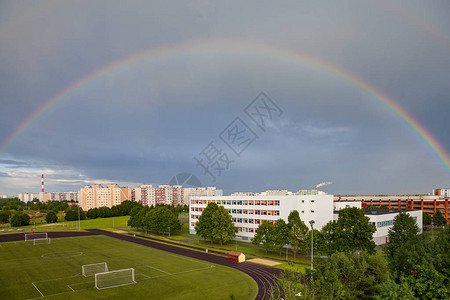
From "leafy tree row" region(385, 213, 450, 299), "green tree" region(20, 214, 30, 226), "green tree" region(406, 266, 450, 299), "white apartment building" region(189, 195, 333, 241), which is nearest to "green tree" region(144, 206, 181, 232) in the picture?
"white apartment building" region(189, 195, 333, 241)

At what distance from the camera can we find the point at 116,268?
51.6 meters

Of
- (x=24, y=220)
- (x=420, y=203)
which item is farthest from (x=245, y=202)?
(x=24, y=220)

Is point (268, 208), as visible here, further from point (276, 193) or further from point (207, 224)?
point (207, 224)

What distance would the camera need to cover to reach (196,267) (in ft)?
170

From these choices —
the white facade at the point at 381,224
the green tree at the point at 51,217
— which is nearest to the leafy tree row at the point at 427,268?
the white facade at the point at 381,224

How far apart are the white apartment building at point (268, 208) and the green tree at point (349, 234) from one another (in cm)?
1336

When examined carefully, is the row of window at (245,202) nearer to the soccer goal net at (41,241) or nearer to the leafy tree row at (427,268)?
the leafy tree row at (427,268)

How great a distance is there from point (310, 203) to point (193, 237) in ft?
132

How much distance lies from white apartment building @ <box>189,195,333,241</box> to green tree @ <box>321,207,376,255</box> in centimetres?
1336

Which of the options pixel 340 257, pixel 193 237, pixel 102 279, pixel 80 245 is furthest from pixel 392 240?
pixel 80 245

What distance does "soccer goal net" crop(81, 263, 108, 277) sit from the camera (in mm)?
48031

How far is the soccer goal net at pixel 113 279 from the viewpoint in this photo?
41900 millimetres

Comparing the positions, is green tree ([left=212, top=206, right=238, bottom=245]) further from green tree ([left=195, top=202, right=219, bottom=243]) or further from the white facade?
the white facade

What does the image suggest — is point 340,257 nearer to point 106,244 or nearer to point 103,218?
point 106,244
